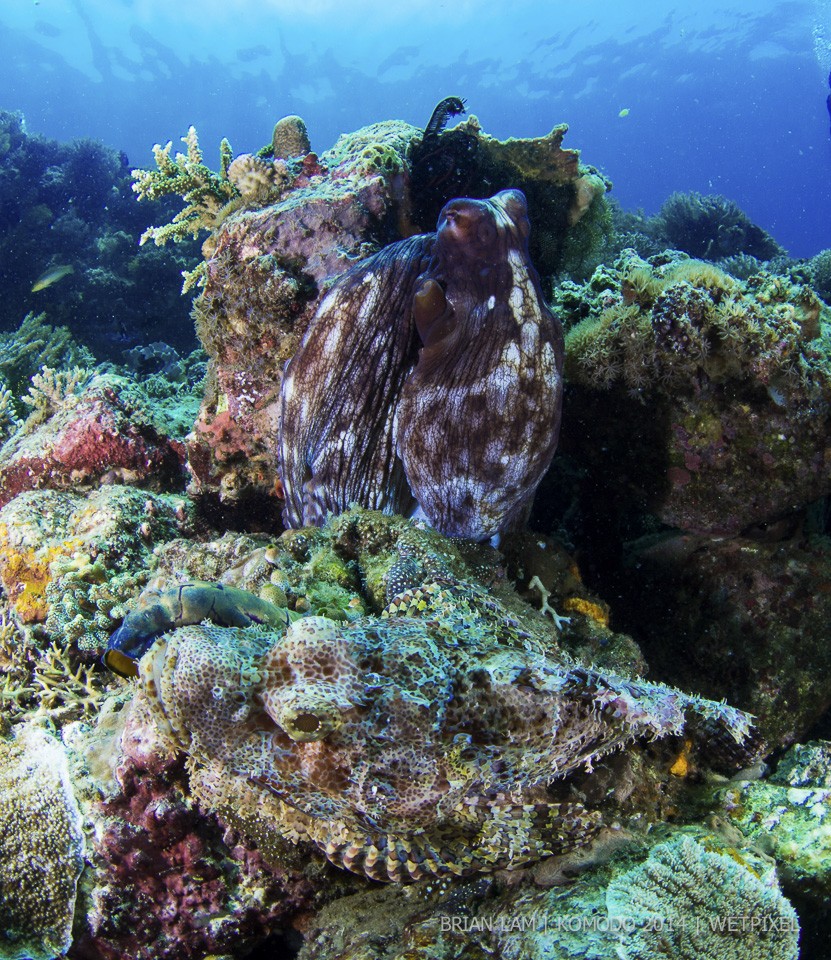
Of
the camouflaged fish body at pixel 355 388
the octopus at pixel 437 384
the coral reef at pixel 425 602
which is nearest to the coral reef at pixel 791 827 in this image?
the coral reef at pixel 425 602

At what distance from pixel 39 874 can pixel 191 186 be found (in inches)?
210

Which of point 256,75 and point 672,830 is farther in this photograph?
point 256,75

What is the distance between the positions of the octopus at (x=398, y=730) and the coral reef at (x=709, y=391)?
2.40 meters

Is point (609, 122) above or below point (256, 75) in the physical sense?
above

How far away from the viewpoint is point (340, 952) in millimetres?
1950

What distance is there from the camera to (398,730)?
5.14 feet

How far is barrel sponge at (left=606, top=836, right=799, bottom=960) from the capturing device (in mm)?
1606

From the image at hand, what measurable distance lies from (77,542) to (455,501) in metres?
2.69

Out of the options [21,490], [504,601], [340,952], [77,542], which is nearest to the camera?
[340,952]

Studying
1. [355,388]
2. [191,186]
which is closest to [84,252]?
[191,186]

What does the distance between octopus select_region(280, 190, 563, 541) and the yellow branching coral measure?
243cm

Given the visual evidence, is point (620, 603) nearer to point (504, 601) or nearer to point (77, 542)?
point (504, 601)

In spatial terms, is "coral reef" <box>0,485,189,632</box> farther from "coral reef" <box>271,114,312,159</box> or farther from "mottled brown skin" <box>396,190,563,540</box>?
"coral reef" <box>271,114,312,159</box>

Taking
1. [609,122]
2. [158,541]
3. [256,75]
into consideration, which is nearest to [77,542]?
[158,541]
